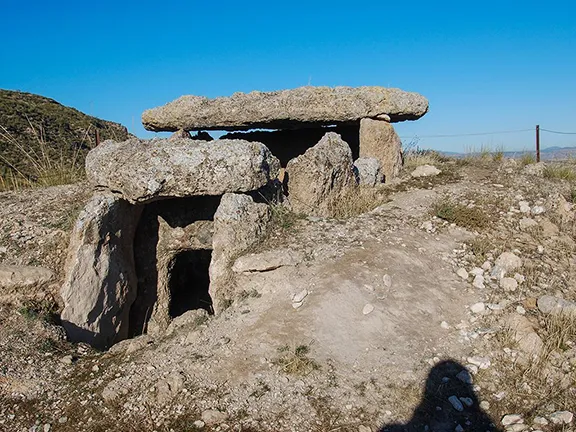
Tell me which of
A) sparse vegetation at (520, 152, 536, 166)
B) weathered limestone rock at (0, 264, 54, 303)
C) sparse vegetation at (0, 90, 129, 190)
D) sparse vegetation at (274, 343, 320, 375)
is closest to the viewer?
sparse vegetation at (274, 343, 320, 375)

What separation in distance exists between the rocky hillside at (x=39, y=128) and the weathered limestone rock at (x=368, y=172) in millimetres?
9433

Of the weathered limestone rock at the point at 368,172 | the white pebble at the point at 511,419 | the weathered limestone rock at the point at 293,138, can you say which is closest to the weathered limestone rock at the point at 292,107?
the weathered limestone rock at the point at 368,172

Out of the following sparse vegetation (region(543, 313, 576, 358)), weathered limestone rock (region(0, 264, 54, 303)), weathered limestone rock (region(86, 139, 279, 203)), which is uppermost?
weathered limestone rock (region(86, 139, 279, 203))

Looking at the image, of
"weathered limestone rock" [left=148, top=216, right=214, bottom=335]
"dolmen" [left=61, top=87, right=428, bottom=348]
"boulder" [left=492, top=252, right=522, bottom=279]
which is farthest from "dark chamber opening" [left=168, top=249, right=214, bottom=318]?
"boulder" [left=492, top=252, right=522, bottom=279]

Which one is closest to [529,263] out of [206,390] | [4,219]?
[206,390]

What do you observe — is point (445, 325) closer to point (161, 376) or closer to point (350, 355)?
point (350, 355)

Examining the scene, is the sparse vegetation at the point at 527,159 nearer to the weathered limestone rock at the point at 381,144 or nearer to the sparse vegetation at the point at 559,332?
the weathered limestone rock at the point at 381,144

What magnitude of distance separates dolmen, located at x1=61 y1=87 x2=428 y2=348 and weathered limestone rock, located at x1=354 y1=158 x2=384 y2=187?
2cm

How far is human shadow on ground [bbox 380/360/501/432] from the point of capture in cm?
368

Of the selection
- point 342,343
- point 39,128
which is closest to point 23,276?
point 342,343

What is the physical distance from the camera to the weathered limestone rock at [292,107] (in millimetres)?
8656

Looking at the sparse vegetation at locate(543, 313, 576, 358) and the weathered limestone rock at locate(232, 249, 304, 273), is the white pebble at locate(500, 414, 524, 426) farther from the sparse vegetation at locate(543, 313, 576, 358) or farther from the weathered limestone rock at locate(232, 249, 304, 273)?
the weathered limestone rock at locate(232, 249, 304, 273)

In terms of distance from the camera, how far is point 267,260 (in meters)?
5.54

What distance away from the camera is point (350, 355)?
432 centimetres
